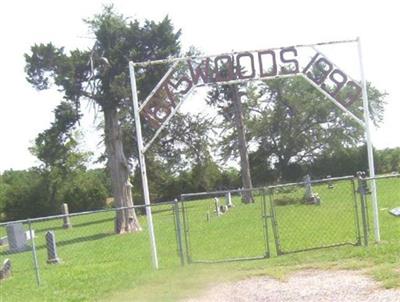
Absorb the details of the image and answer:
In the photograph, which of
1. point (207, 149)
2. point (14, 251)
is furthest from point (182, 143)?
point (14, 251)

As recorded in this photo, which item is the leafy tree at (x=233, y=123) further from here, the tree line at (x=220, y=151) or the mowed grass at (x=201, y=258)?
the mowed grass at (x=201, y=258)

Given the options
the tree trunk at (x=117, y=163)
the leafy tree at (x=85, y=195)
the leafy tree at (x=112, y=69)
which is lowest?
the leafy tree at (x=85, y=195)

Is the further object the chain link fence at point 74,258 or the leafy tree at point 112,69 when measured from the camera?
the leafy tree at point 112,69

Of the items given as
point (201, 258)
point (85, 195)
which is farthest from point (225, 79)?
point (85, 195)

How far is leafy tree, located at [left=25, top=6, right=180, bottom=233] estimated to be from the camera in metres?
27.1

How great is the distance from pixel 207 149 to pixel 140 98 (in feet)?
87.3

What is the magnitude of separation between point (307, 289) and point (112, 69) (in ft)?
67.5

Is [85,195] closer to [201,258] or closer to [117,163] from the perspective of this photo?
[117,163]

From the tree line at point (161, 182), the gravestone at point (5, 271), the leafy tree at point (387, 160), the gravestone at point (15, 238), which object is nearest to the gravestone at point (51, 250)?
the gravestone at point (5, 271)

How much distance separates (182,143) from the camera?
5441cm

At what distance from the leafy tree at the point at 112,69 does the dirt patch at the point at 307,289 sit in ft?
59.7

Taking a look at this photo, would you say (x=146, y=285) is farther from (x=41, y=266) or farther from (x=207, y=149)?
(x=207, y=149)

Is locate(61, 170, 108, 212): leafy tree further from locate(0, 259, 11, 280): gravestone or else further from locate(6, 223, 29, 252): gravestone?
locate(0, 259, 11, 280): gravestone

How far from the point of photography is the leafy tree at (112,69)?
27.1 m
